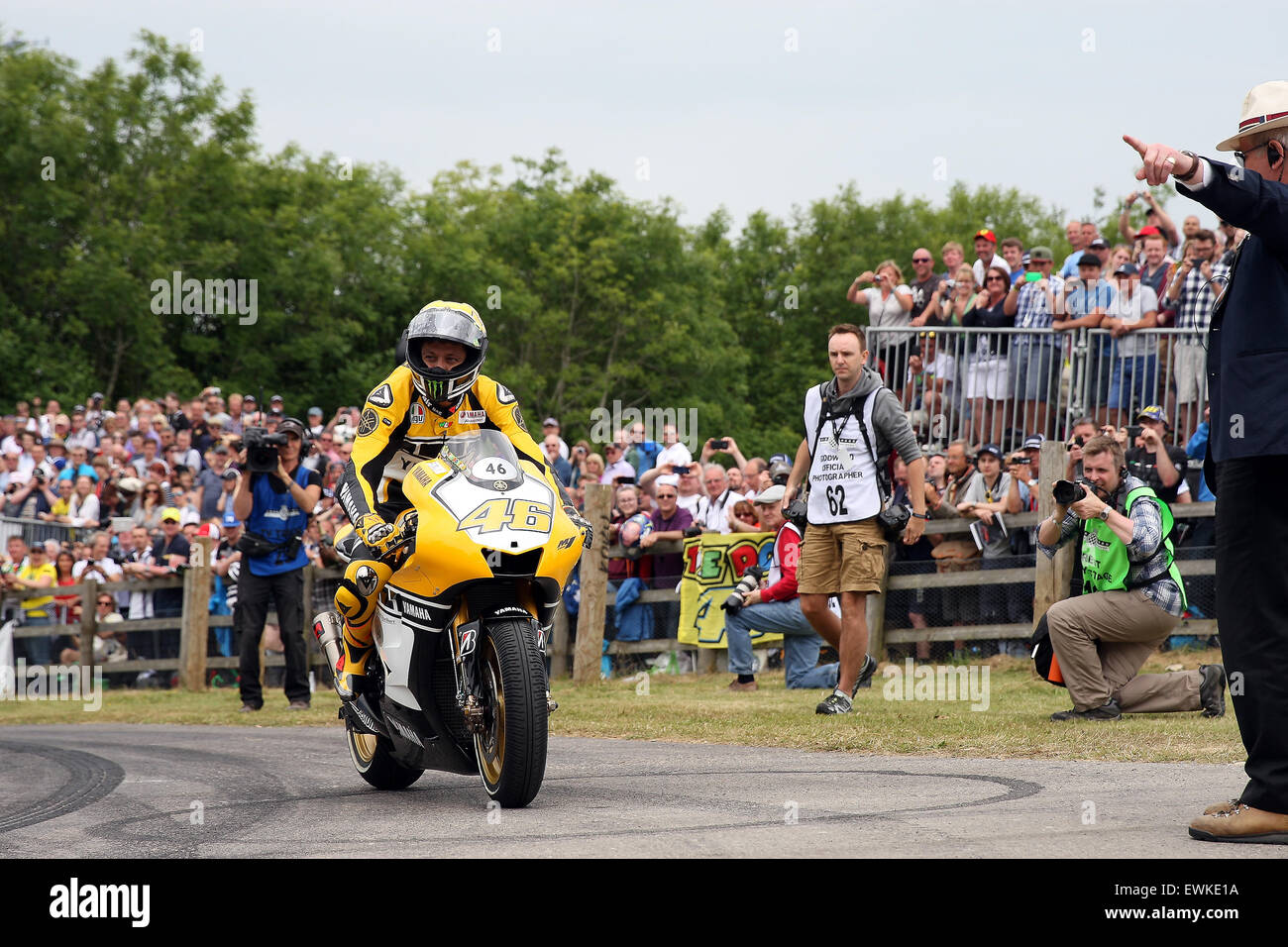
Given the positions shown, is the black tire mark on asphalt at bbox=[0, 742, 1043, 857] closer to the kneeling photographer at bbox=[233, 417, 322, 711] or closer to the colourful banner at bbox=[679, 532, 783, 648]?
the kneeling photographer at bbox=[233, 417, 322, 711]

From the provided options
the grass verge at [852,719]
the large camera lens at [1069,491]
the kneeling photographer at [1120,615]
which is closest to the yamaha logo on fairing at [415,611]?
the grass verge at [852,719]

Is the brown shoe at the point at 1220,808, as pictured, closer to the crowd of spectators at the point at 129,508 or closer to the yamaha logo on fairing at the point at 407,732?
the yamaha logo on fairing at the point at 407,732

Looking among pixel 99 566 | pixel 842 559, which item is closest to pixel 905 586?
pixel 842 559

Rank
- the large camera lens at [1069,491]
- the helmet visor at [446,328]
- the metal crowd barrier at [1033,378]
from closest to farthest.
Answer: the helmet visor at [446,328] → the large camera lens at [1069,491] → the metal crowd barrier at [1033,378]

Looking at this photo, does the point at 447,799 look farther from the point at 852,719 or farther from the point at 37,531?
the point at 37,531

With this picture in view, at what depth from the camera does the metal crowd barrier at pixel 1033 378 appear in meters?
14.4

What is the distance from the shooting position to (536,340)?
186 feet

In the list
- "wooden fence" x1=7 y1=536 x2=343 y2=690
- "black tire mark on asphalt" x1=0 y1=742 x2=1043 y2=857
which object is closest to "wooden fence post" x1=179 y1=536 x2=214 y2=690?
"wooden fence" x1=7 y1=536 x2=343 y2=690

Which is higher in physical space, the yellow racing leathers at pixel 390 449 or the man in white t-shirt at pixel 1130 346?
the man in white t-shirt at pixel 1130 346

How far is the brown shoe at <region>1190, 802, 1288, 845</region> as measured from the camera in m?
5.16

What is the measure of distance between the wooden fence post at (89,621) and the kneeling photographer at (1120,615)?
13.9m

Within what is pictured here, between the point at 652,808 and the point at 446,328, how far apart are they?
2.27 m

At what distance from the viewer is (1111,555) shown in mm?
9688
